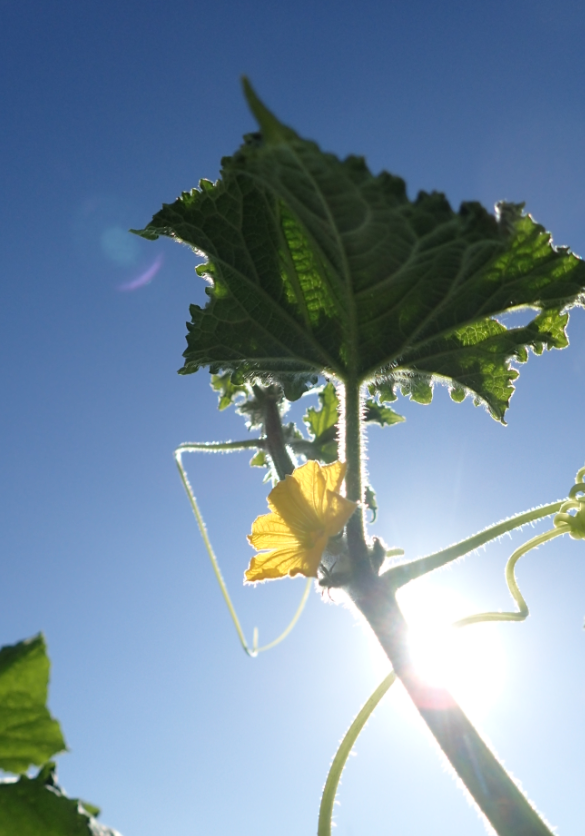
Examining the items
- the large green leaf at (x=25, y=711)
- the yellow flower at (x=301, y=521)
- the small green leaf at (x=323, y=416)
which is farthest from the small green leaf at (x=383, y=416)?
the large green leaf at (x=25, y=711)

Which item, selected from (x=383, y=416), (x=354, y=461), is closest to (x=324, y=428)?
(x=383, y=416)

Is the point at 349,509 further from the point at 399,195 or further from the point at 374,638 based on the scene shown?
Result: the point at 399,195

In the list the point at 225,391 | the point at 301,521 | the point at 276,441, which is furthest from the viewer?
the point at 225,391

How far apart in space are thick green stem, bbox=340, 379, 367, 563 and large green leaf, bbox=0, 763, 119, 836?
2.14 feet

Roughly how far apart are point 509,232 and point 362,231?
0.91 ft

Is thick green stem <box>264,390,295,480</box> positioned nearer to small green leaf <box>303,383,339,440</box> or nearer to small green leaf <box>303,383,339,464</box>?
small green leaf <box>303,383,339,464</box>

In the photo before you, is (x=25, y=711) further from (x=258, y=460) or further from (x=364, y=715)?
(x=258, y=460)

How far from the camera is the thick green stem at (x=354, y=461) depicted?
1297 mm

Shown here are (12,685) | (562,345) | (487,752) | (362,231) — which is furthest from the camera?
(562,345)

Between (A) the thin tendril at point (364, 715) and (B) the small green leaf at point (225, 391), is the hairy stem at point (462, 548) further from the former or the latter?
(B) the small green leaf at point (225, 391)

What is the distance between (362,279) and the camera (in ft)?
4.90

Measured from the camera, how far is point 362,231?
131 centimetres

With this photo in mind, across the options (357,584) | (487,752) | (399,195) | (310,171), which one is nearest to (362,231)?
(399,195)

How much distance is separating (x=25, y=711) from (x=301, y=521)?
60cm
